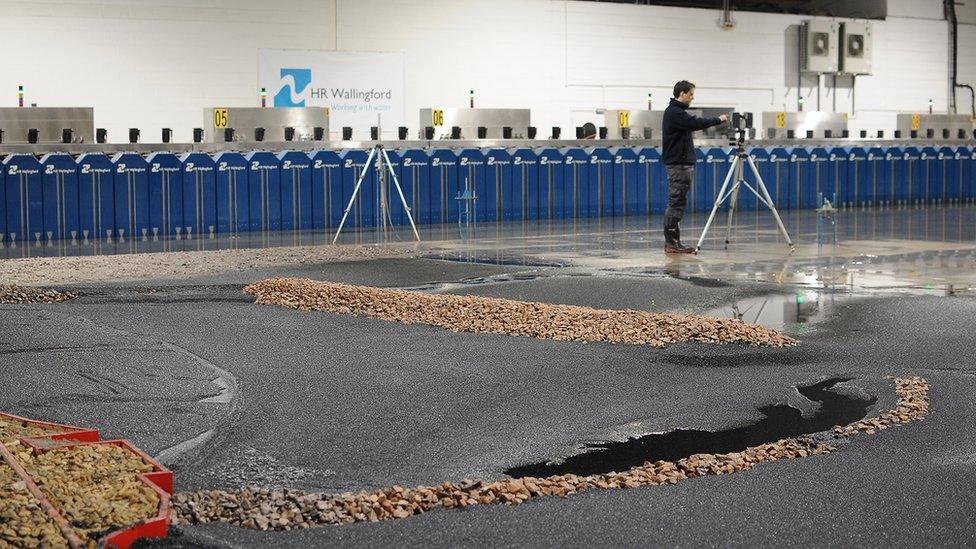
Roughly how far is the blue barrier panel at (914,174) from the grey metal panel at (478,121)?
9379 mm

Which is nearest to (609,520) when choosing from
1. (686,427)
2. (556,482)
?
(556,482)

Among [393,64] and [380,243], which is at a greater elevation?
[393,64]

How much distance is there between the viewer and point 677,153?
1532 cm

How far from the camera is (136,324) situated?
9.70m

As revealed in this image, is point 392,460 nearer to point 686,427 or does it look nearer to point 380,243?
point 686,427

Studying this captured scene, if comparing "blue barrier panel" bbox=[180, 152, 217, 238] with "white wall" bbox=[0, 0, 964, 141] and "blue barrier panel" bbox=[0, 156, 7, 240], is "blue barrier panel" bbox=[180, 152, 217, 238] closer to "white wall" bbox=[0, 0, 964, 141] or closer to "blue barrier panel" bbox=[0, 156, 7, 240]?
"blue barrier panel" bbox=[0, 156, 7, 240]

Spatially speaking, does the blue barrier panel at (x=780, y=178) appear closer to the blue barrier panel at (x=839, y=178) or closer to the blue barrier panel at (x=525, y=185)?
the blue barrier panel at (x=839, y=178)

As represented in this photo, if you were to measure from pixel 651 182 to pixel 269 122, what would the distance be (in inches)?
303

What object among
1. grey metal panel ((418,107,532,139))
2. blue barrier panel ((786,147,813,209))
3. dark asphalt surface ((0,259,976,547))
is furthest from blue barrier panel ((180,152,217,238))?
blue barrier panel ((786,147,813,209))

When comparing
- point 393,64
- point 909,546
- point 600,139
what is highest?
point 393,64

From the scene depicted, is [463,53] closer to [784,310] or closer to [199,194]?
[199,194]

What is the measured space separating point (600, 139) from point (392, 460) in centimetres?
2023

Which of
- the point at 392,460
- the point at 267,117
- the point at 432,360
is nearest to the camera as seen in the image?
the point at 392,460

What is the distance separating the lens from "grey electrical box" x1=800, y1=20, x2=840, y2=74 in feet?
103
